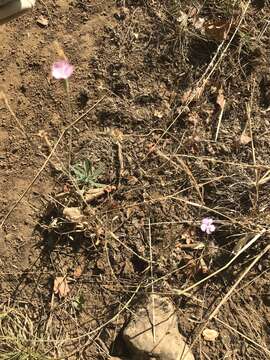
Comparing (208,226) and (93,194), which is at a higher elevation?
(93,194)

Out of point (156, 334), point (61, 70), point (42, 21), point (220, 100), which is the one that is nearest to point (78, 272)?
point (156, 334)

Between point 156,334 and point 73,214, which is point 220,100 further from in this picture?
point 156,334

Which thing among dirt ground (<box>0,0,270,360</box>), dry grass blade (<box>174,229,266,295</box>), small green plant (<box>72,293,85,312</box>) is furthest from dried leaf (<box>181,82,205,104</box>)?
small green plant (<box>72,293,85,312</box>)

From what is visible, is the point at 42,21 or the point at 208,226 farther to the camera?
the point at 42,21

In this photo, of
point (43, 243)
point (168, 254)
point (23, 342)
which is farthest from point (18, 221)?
point (168, 254)

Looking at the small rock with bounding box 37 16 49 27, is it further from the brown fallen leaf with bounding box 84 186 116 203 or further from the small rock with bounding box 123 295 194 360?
the small rock with bounding box 123 295 194 360

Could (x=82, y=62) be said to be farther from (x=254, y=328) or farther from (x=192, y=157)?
(x=254, y=328)
